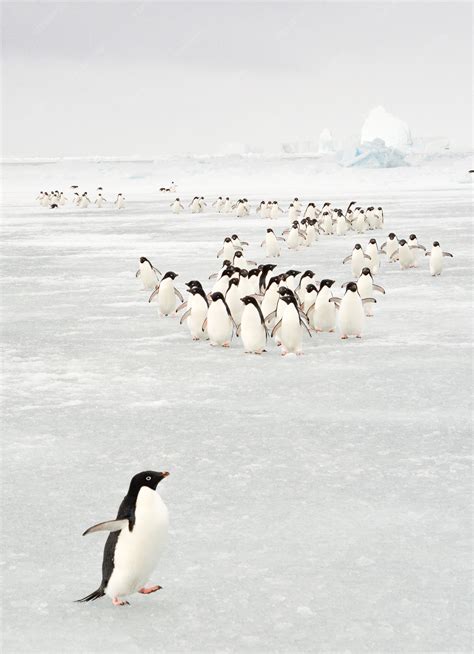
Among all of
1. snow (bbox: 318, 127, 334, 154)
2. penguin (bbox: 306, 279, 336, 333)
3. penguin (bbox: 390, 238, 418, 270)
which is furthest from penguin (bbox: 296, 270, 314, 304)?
snow (bbox: 318, 127, 334, 154)

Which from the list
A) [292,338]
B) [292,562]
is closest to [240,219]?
[292,338]

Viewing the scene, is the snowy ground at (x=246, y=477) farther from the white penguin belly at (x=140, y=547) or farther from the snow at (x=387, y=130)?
the snow at (x=387, y=130)

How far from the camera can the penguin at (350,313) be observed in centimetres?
829

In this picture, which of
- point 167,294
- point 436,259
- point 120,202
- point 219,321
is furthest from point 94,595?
point 120,202

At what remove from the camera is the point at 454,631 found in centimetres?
306

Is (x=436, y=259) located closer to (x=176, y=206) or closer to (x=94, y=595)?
(x=94, y=595)

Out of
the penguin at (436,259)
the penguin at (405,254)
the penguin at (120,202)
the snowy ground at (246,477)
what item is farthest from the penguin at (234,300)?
the penguin at (120,202)

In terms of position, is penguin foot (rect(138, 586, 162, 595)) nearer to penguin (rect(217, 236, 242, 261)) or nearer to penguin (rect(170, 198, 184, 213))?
penguin (rect(217, 236, 242, 261))

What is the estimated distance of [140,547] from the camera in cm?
324

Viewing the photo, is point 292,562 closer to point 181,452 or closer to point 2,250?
point 181,452

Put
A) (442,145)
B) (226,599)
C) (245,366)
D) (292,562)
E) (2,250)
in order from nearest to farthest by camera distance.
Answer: (226,599), (292,562), (245,366), (2,250), (442,145)

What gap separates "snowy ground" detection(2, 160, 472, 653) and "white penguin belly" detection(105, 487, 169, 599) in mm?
97

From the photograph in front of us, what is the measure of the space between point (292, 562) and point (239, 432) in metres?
1.90

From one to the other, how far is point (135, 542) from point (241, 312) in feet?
19.0
